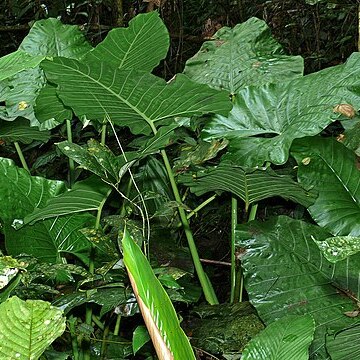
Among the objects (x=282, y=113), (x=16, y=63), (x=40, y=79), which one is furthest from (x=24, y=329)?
(x=40, y=79)

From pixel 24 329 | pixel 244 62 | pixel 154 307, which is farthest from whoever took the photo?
pixel 244 62

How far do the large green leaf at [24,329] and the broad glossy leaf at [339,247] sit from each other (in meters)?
0.25

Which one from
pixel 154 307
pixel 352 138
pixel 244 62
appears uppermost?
pixel 154 307

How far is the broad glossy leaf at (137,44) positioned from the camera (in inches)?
43.1

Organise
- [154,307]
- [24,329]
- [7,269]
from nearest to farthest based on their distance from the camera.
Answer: [154,307] < [24,329] < [7,269]

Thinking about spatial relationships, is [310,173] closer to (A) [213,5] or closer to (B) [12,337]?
(B) [12,337]

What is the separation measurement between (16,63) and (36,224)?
44 cm

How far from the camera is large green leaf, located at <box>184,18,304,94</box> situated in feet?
4.20

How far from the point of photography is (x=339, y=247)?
1.86 ft

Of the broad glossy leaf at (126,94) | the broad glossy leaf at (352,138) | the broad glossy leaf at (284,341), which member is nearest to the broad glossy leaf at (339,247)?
the broad glossy leaf at (284,341)

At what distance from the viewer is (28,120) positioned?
1452 mm

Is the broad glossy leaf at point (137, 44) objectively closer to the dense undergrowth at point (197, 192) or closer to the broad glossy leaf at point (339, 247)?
the dense undergrowth at point (197, 192)

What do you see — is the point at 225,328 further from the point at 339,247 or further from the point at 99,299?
the point at 339,247

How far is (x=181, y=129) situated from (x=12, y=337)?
100cm
